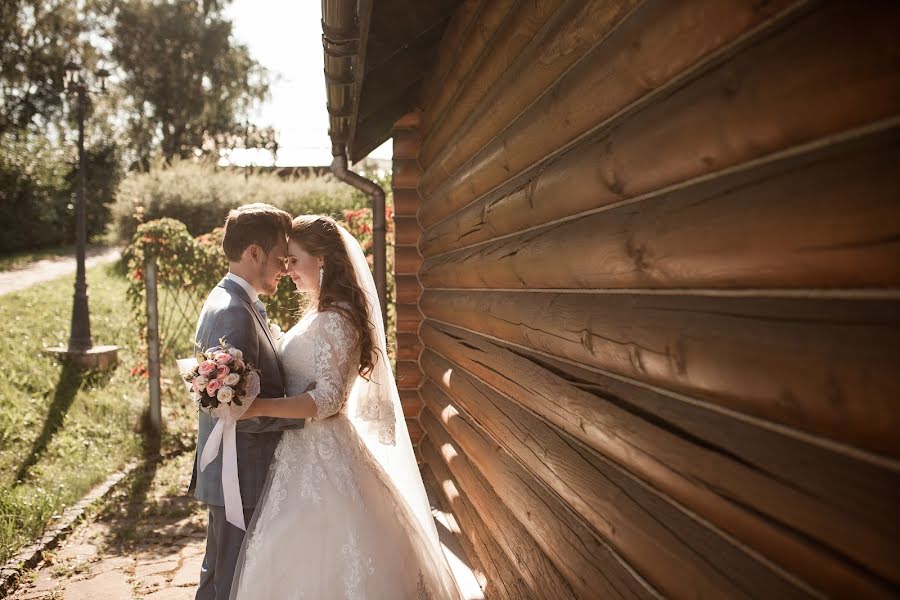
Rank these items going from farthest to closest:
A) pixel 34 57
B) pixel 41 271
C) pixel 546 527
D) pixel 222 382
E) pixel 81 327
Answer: pixel 34 57, pixel 41 271, pixel 81 327, pixel 222 382, pixel 546 527

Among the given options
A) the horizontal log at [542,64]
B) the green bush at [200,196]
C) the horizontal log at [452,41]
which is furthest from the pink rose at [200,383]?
the green bush at [200,196]

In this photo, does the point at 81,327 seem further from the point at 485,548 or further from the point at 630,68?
the point at 630,68

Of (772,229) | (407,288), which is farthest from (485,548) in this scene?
(407,288)

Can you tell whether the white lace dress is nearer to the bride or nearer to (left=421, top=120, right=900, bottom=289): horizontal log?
the bride

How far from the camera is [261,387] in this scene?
10.4 feet

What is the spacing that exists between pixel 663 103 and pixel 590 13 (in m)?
0.62

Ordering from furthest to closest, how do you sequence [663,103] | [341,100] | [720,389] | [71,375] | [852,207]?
[71,375] → [341,100] → [663,103] → [720,389] → [852,207]

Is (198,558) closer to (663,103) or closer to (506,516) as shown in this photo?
(506,516)

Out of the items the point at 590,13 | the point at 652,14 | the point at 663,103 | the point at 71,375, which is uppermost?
the point at 590,13

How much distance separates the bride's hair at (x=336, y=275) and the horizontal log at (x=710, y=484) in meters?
0.78

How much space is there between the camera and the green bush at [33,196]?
2320cm

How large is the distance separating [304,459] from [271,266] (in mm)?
948

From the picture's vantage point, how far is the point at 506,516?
3.06 metres

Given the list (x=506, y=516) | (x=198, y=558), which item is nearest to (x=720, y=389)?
(x=506, y=516)
